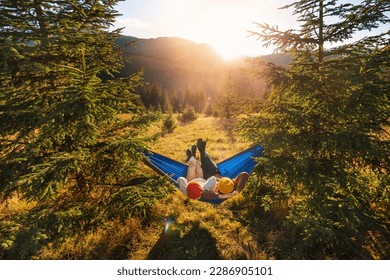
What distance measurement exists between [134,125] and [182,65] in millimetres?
149675

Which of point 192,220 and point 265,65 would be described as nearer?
point 265,65

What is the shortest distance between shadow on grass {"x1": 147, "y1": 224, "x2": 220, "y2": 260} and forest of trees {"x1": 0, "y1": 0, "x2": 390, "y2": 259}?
1.00m

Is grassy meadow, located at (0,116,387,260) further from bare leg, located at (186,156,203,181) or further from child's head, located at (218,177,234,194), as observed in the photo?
bare leg, located at (186,156,203,181)

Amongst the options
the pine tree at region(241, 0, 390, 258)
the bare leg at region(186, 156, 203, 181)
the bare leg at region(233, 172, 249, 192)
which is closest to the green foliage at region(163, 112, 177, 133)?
the bare leg at region(186, 156, 203, 181)

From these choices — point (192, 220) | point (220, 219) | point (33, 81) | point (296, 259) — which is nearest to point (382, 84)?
point (296, 259)

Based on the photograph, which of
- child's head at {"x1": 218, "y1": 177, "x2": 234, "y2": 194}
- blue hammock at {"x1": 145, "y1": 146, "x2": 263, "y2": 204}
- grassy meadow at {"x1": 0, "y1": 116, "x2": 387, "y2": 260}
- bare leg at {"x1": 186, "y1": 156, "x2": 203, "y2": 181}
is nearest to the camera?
grassy meadow at {"x1": 0, "y1": 116, "x2": 387, "y2": 260}

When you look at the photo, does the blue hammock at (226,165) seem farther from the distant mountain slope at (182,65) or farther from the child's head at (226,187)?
the distant mountain slope at (182,65)

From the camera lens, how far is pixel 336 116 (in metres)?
3.05

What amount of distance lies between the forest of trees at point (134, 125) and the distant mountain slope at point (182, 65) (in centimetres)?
7471

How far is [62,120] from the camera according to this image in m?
2.70

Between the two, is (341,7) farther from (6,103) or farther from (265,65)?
(6,103)

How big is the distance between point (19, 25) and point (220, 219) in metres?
4.79

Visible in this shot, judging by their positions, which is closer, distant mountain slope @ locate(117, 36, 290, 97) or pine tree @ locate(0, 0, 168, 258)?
pine tree @ locate(0, 0, 168, 258)

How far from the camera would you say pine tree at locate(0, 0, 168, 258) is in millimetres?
2613
